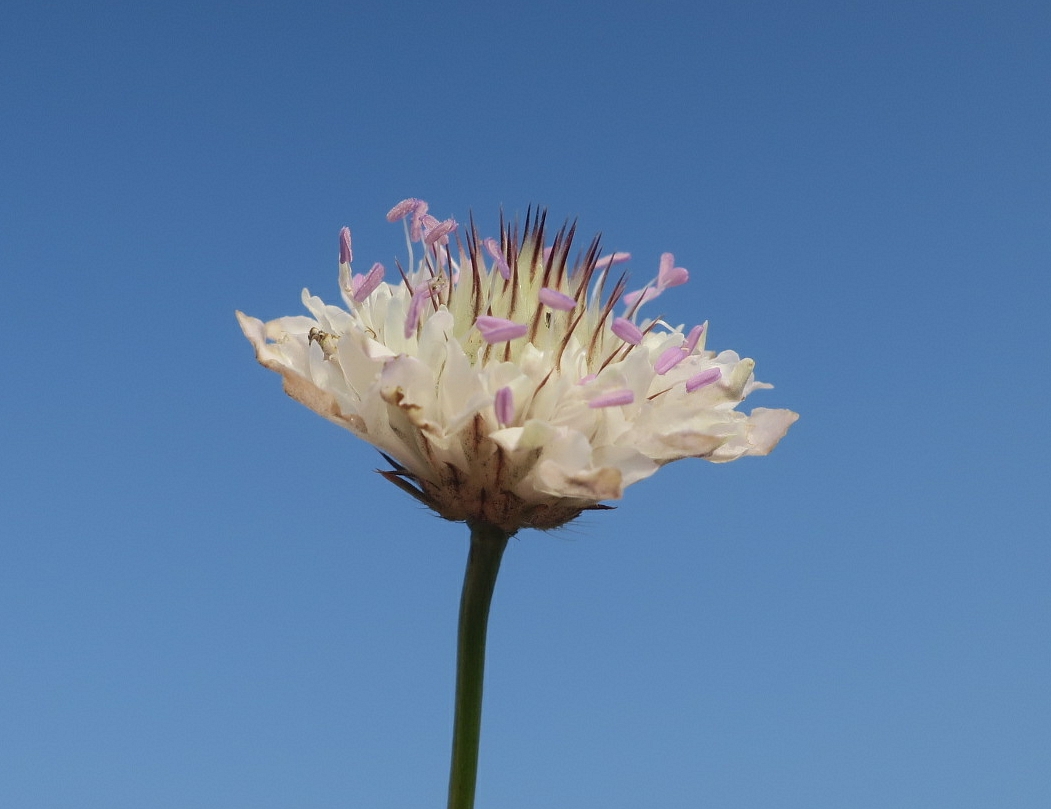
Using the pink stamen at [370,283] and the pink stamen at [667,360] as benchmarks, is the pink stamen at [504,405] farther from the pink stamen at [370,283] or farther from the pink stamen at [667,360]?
the pink stamen at [370,283]

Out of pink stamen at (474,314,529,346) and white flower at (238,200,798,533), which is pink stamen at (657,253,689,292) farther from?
→ pink stamen at (474,314,529,346)

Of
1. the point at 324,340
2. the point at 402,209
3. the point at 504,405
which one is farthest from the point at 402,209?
the point at 504,405

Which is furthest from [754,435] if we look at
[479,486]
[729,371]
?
[479,486]

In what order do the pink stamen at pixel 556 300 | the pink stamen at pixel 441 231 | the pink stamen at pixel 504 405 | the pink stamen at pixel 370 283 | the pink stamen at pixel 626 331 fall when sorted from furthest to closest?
the pink stamen at pixel 441 231 → the pink stamen at pixel 370 283 → the pink stamen at pixel 626 331 → the pink stamen at pixel 556 300 → the pink stamen at pixel 504 405

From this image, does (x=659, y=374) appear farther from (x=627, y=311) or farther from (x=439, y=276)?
(x=439, y=276)

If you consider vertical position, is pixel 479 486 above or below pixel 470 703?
above

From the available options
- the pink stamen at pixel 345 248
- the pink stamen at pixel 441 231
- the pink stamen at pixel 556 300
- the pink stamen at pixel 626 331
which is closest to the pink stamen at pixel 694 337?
the pink stamen at pixel 626 331
